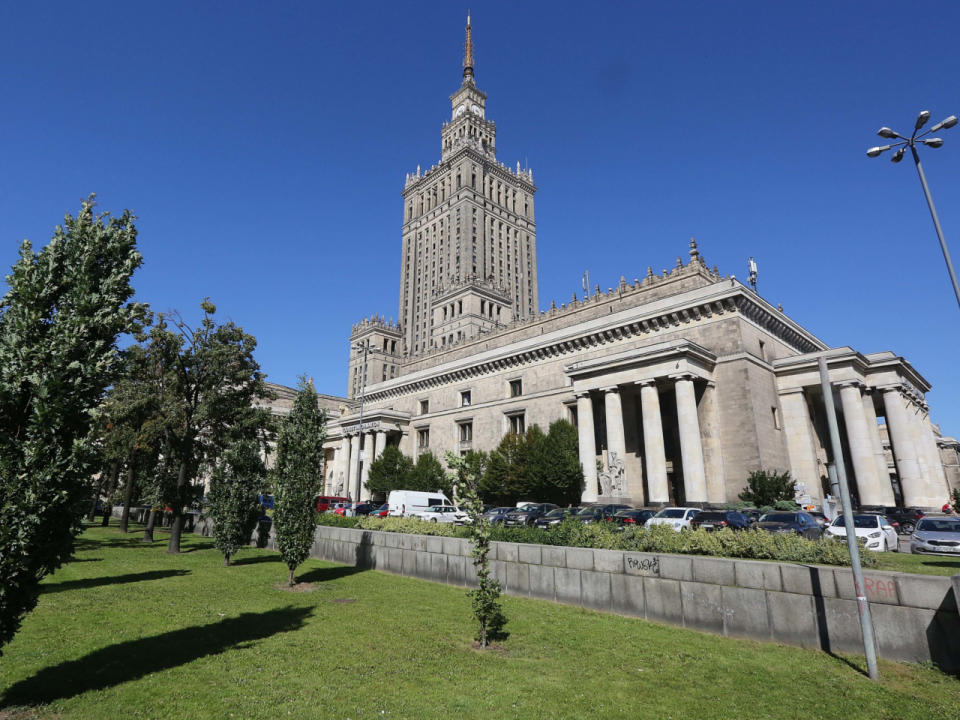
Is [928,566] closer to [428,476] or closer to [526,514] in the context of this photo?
[526,514]

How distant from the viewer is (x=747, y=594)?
1068 cm

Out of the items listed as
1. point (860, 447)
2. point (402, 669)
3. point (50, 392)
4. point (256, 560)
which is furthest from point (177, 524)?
point (860, 447)

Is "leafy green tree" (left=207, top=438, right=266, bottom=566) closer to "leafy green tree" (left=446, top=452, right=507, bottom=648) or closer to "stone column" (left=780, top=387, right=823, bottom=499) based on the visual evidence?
"leafy green tree" (left=446, top=452, right=507, bottom=648)

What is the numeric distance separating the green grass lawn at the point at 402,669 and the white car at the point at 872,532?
11456 millimetres

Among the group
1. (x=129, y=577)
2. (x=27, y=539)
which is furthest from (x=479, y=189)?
(x=27, y=539)

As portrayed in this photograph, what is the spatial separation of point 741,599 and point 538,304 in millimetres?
111665

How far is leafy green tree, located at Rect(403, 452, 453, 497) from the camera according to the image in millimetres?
54438

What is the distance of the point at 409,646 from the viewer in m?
10.2

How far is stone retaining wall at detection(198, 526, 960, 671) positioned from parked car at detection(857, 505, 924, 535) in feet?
73.0

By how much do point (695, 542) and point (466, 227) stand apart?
99944mm

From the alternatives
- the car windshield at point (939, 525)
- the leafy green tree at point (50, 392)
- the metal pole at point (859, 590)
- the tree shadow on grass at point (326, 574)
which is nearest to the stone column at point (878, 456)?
the car windshield at point (939, 525)

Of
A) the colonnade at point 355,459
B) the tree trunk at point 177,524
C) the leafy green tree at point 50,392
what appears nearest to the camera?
the leafy green tree at point 50,392

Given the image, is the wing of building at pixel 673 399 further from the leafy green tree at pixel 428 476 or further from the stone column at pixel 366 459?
the leafy green tree at pixel 428 476

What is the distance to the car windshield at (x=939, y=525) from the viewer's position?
58.4 ft
